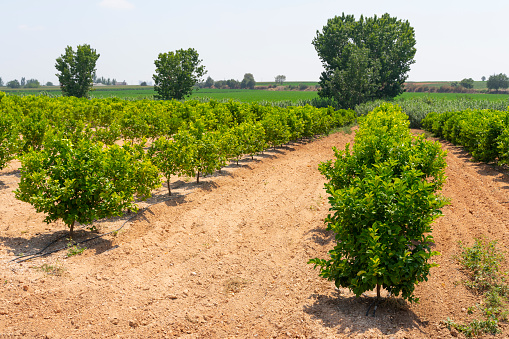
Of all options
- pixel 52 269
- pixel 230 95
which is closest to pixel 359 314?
pixel 52 269

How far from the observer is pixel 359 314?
16.5 ft

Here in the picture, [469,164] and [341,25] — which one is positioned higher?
[341,25]

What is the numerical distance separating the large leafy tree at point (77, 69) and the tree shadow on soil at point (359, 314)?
63212 mm

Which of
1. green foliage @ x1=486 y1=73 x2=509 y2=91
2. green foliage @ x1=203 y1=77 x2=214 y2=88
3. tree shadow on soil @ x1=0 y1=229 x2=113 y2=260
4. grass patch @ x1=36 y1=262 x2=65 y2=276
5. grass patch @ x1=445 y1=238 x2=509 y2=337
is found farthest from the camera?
green foliage @ x1=203 y1=77 x2=214 y2=88

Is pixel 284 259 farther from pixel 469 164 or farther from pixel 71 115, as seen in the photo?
pixel 71 115

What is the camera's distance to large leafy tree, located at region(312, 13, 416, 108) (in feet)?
173

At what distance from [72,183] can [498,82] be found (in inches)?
4973

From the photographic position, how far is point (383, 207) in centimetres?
490

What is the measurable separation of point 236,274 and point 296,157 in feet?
41.2

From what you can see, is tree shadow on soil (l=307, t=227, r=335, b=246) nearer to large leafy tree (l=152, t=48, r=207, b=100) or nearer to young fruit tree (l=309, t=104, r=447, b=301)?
young fruit tree (l=309, t=104, r=447, b=301)

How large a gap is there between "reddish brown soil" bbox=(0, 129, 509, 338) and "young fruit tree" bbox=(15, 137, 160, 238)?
73 centimetres

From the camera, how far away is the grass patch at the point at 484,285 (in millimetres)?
4918

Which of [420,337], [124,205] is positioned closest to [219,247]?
[124,205]

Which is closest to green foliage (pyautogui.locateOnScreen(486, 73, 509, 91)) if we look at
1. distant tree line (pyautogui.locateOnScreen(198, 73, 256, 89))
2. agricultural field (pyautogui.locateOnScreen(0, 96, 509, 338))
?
distant tree line (pyautogui.locateOnScreen(198, 73, 256, 89))
